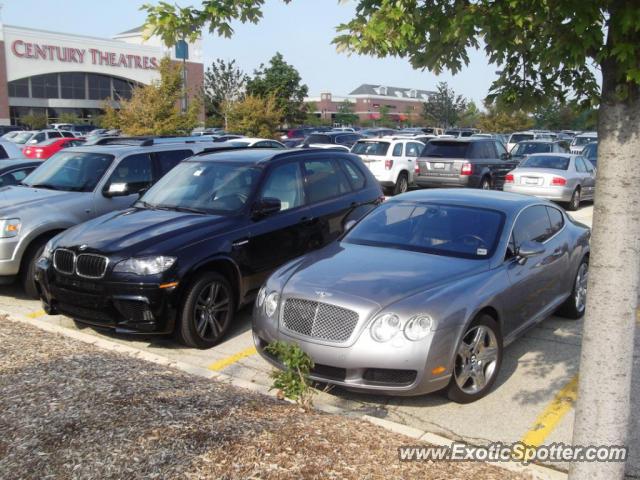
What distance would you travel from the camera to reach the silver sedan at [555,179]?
16.2 metres

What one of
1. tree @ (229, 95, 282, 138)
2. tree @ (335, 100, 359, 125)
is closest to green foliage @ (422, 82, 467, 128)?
tree @ (335, 100, 359, 125)

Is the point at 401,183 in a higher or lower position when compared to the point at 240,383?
higher

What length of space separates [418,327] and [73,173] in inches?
239

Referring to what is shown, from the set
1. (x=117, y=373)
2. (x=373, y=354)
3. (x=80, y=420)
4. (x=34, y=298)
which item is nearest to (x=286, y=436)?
(x=373, y=354)

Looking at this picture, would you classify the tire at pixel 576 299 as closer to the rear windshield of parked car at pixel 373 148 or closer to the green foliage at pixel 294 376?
the green foliage at pixel 294 376

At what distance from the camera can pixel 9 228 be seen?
7.64 m

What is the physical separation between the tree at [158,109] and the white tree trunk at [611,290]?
21.6m

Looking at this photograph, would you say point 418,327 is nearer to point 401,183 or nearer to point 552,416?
point 552,416

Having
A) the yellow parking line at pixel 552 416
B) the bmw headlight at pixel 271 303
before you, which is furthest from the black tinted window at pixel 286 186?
the yellow parking line at pixel 552 416

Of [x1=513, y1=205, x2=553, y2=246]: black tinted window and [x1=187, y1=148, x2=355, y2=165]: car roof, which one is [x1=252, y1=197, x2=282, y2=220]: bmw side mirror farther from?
[x1=513, y1=205, x2=553, y2=246]: black tinted window

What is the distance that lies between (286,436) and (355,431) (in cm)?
46

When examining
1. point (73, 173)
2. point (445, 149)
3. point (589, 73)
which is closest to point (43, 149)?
point (445, 149)

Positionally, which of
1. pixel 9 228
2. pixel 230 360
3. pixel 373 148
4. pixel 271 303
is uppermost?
pixel 373 148

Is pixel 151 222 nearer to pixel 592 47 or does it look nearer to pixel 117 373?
pixel 117 373
